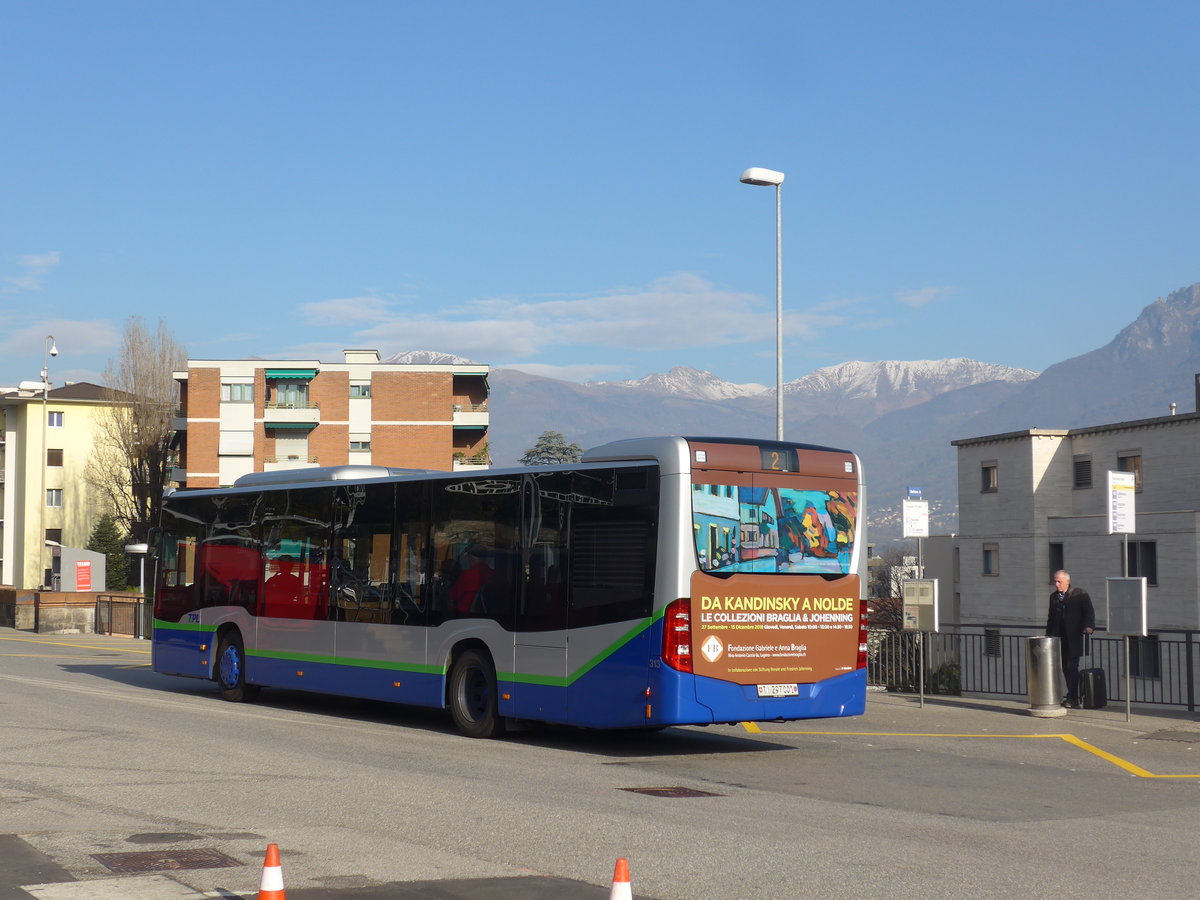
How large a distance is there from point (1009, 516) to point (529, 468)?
180 feet

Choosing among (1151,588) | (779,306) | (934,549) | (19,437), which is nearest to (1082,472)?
(1151,588)

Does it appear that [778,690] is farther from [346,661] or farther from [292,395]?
[292,395]

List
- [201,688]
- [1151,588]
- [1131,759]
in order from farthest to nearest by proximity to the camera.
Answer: [1151,588] < [201,688] < [1131,759]

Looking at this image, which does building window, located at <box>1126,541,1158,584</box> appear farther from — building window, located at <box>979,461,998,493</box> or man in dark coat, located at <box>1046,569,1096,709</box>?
man in dark coat, located at <box>1046,569,1096,709</box>

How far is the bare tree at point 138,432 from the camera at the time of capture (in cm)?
7788

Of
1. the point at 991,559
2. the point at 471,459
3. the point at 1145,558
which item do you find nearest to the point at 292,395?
the point at 471,459

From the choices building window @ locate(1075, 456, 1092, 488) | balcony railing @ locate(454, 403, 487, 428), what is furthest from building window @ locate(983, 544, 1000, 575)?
balcony railing @ locate(454, 403, 487, 428)

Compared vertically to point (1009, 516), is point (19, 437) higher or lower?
higher

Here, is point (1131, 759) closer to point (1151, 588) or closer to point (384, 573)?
point (384, 573)

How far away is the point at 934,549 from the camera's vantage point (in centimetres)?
8838

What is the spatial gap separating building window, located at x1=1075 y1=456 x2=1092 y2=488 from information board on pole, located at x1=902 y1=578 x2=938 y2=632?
4910 centimetres

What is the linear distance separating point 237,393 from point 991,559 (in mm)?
45478

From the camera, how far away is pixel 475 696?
15.0 metres

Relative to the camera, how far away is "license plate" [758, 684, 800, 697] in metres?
13.2
